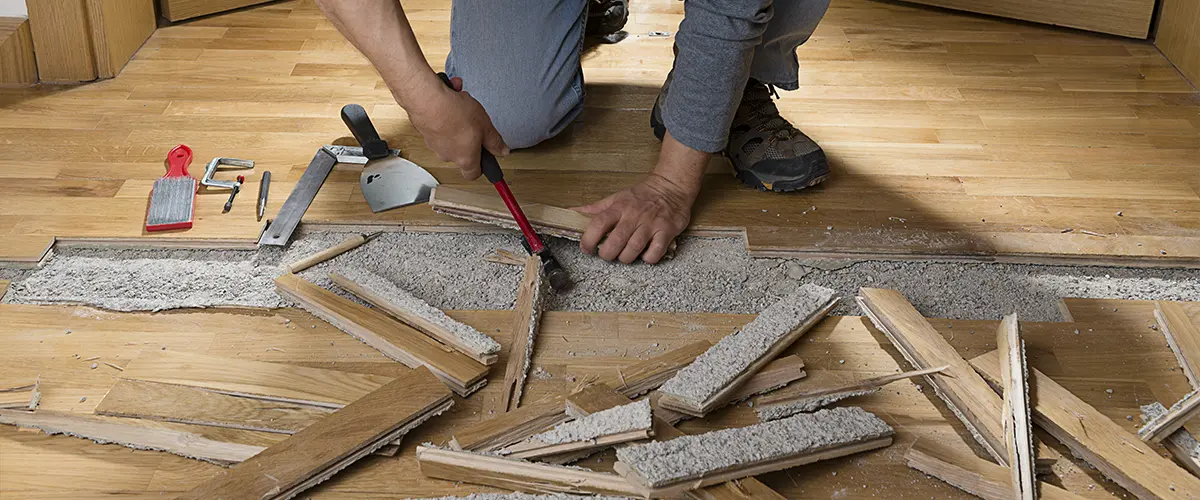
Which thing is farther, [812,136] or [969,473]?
[812,136]

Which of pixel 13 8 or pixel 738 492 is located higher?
pixel 13 8

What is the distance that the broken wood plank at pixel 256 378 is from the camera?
4.83 feet

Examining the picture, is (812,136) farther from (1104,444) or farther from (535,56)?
(1104,444)

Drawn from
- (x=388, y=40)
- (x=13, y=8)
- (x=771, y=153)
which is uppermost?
(x=388, y=40)

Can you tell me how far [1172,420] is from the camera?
4.64 ft

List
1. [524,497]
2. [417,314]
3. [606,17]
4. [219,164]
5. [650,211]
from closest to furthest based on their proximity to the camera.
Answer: [524,497] < [417,314] < [650,211] < [219,164] < [606,17]

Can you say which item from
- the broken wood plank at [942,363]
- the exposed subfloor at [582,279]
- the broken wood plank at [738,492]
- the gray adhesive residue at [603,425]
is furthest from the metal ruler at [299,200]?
the broken wood plank at [942,363]

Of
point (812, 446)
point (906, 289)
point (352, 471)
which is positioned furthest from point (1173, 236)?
point (352, 471)

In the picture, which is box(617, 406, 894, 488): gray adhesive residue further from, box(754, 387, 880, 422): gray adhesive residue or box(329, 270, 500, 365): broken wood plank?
box(329, 270, 500, 365): broken wood plank

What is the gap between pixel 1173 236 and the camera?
1941mm

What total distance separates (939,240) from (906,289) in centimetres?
19

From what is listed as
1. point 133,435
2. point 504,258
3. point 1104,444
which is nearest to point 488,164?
point 504,258

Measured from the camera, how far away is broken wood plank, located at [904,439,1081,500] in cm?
132

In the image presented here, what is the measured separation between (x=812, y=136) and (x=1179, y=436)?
44.1 inches
